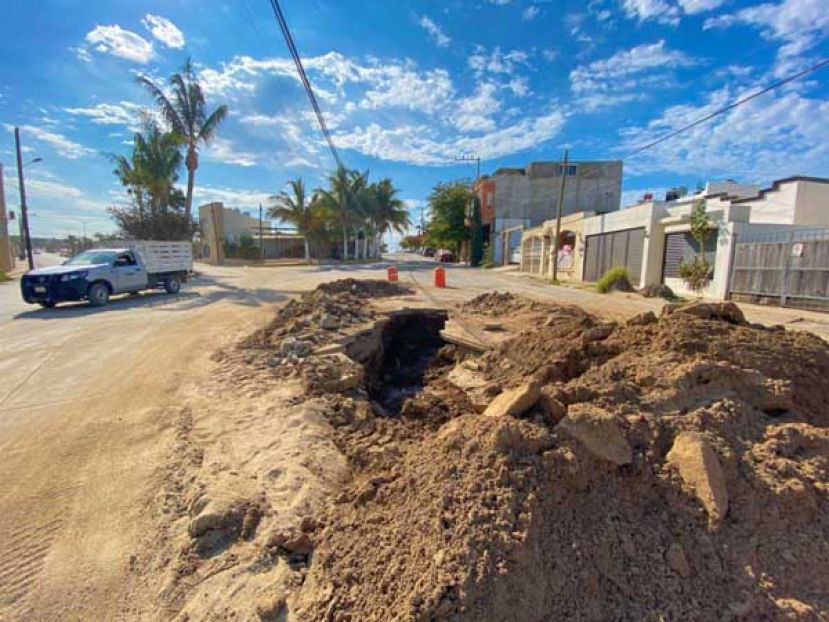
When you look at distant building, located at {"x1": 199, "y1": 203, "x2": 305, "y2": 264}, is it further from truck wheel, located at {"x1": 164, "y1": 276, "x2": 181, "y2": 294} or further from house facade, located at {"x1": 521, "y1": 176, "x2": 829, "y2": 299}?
house facade, located at {"x1": 521, "y1": 176, "x2": 829, "y2": 299}

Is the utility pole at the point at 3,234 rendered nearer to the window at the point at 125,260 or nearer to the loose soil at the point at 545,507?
the window at the point at 125,260

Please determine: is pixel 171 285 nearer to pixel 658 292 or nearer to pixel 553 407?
pixel 553 407

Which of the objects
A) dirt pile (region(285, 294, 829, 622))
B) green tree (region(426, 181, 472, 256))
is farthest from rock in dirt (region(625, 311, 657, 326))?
green tree (region(426, 181, 472, 256))

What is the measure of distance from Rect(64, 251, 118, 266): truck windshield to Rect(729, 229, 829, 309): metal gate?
20882mm

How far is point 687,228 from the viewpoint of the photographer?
53.5 feet

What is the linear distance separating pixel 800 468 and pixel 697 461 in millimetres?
711

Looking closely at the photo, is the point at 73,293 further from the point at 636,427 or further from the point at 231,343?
the point at 636,427

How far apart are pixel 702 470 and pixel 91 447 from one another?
4.76m

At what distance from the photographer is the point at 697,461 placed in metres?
2.45

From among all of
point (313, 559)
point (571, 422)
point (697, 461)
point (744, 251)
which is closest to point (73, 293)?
point (313, 559)

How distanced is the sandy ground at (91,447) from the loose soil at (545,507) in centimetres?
17

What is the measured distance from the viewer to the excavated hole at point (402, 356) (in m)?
6.48

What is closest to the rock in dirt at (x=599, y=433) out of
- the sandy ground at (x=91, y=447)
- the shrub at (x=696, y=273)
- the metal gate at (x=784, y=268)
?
the sandy ground at (x=91, y=447)

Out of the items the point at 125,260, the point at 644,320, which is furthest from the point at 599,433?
the point at 125,260
